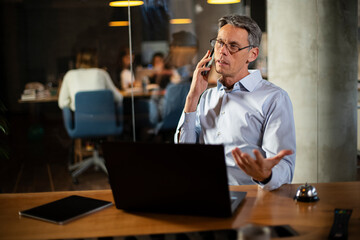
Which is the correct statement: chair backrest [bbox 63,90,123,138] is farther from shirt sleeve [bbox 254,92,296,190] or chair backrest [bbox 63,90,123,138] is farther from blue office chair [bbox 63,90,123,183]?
shirt sleeve [bbox 254,92,296,190]

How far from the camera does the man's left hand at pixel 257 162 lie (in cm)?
150

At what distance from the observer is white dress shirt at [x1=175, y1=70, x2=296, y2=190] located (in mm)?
2104

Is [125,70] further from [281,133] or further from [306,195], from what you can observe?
[306,195]

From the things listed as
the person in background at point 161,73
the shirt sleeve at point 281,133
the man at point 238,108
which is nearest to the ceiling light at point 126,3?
the person in background at point 161,73

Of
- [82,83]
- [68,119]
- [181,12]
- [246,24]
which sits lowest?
[68,119]

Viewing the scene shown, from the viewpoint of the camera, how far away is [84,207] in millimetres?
1591

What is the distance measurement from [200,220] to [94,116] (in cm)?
345

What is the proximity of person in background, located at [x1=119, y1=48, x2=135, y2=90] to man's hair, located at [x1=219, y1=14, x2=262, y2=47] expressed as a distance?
2.28m

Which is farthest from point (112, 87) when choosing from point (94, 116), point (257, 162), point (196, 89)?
point (257, 162)

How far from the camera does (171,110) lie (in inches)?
193

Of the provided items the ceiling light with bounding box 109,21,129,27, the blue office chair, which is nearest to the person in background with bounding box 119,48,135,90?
the blue office chair

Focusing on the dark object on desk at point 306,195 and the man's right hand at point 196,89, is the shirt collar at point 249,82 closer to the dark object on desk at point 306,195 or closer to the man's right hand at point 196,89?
the man's right hand at point 196,89

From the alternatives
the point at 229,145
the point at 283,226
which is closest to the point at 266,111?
the point at 229,145

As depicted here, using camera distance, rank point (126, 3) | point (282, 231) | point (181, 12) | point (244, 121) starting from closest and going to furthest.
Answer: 1. point (282, 231)
2. point (244, 121)
3. point (126, 3)
4. point (181, 12)
